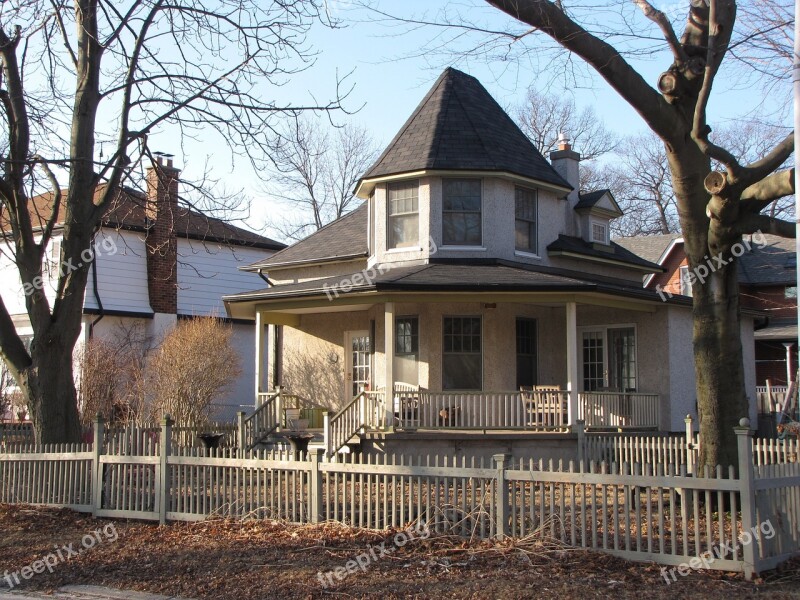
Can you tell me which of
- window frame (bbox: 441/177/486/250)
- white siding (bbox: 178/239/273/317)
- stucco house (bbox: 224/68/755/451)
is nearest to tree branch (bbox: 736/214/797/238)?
stucco house (bbox: 224/68/755/451)

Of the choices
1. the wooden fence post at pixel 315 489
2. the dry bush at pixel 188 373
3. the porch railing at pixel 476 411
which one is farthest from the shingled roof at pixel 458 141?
the wooden fence post at pixel 315 489

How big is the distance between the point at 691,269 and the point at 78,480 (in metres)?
9.21

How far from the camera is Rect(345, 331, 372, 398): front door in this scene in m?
20.1

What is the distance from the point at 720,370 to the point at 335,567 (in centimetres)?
584

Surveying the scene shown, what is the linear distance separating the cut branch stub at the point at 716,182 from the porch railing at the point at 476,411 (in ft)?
21.9

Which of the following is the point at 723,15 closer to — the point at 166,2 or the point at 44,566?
the point at 166,2

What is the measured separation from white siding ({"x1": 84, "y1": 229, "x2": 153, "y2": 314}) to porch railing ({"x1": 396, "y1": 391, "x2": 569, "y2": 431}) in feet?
39.8

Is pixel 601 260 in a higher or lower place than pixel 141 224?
lower

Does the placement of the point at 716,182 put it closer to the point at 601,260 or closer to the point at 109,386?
the point at 601,260

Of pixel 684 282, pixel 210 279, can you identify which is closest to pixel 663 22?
pixel 210 279

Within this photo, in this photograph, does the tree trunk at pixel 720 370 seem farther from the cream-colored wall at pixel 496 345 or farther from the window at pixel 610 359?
the window at pixel 610 359

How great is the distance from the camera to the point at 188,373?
2028 cm

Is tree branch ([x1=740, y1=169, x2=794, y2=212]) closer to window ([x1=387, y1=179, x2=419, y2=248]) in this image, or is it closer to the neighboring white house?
window ([x1=387, y1=179, x2=419, y2=248])

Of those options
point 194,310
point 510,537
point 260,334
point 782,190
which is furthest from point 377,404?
point 194,310
